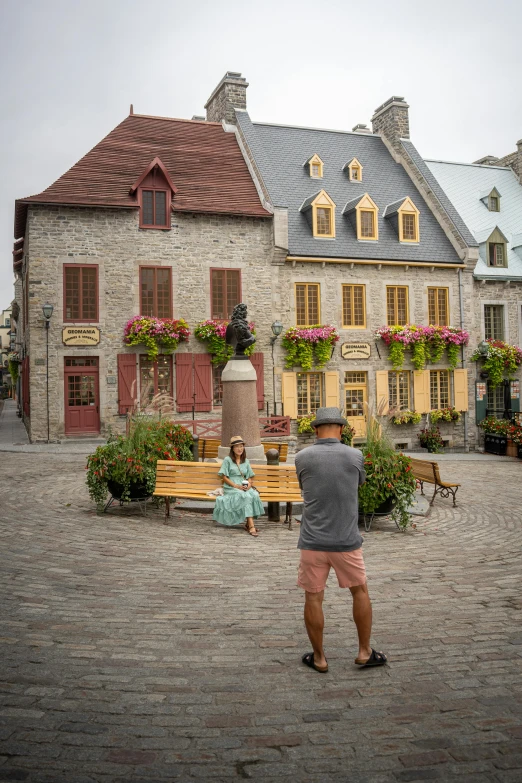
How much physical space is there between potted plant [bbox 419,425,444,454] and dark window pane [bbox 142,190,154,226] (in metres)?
11.7

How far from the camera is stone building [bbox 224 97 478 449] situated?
2200 cm

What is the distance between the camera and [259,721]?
3623 millimetres

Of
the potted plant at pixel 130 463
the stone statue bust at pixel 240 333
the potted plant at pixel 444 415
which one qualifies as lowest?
the potted plant at pixel 130 463

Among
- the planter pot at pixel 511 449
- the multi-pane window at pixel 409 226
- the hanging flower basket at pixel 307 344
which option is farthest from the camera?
the multi-pane window at pixel 409 226

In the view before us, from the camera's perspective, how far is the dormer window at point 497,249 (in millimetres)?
24719

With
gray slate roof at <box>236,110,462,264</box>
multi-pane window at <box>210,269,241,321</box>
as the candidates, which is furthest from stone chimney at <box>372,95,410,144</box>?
multi-pane window at <box>210,269,241,321</box>

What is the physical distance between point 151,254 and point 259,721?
18.3m

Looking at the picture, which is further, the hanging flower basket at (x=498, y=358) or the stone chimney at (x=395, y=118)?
the stone chimney at (x=395, y=118)

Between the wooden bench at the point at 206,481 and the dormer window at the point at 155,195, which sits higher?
the dormer window at the point at 155,195

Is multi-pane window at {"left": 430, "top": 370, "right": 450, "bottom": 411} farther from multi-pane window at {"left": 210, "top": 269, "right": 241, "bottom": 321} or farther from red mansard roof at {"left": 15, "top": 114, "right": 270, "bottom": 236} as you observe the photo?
red mansard roof at {"left": 15, "top": 114, "right": 270, "bottom": 236}

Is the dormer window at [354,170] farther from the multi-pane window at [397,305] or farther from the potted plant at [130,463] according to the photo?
the potted plant at [130,463]

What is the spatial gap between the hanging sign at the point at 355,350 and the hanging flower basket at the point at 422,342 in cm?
63

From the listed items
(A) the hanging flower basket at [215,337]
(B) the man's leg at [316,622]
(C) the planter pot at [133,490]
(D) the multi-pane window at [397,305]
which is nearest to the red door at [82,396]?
(A) the hanging flower basket at [215,337]

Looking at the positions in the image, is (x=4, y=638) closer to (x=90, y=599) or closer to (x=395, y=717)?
(x=90, y=599)
